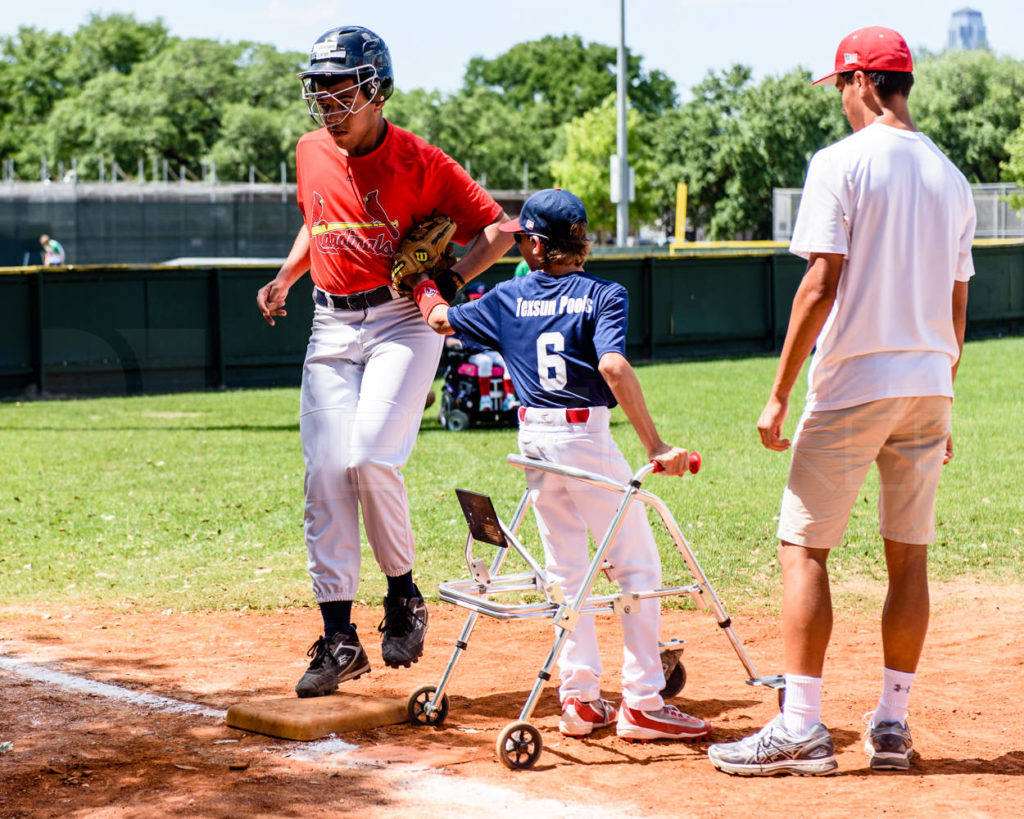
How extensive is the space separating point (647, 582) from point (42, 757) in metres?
2.19

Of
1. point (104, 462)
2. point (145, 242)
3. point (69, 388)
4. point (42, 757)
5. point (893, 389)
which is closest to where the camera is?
point (893, 389)

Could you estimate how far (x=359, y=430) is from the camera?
5086 millimetres

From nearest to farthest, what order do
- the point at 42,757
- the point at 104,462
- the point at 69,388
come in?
1. the point at 42,757
2. the point at 104,462
3. the point at 69,388

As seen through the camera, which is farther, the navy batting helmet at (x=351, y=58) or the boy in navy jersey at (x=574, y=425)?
the navy batting helmet at (x=351, y=58)

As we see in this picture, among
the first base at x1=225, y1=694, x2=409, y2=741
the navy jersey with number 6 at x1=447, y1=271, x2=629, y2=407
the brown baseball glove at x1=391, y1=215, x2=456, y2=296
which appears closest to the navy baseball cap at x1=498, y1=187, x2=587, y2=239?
the navy jersey with number 6 at x1=447, y1=271, x2=629, y2=407

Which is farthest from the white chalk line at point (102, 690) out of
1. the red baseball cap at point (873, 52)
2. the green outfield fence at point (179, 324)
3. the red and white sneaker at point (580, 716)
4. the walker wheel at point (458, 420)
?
the green outfield fence at point (179, 324)

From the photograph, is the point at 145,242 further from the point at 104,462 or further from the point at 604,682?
the point at 604,682

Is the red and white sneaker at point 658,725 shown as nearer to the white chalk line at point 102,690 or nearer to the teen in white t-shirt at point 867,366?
the teen in white t-shirt at point 867,366

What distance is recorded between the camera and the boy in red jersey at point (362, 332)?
5086mm

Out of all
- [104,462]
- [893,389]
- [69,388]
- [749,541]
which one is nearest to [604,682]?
[893,389]

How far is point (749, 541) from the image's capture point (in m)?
8.44

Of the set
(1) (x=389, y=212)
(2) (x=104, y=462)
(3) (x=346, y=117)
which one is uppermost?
(3) (x=346, y=117)

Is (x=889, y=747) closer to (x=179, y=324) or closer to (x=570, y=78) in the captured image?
(x=179, y=324)

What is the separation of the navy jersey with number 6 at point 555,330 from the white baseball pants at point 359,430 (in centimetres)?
54
